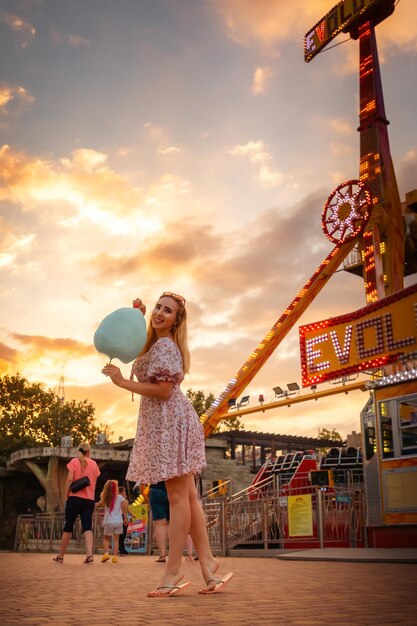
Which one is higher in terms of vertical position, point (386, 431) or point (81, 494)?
point (386, 431)

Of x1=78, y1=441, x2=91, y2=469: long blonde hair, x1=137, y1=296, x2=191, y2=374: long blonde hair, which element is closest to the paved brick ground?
x1=137, y1=296, x2=191, y2=374: long blonde hair

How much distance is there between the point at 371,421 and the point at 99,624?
959 cm

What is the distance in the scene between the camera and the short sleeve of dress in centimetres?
393

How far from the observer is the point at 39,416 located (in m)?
46.8

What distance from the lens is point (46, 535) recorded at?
698 inches

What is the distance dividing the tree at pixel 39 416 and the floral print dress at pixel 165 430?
1701 inches

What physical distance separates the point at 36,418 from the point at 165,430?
4522cm

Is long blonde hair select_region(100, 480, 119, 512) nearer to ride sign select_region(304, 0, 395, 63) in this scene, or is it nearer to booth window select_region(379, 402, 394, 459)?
booth window select_region(379, 402, 394, 459)

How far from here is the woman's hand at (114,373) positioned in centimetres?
380

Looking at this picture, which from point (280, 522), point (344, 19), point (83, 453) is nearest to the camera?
point (83, 453)

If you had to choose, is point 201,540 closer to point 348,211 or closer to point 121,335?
point 121,335

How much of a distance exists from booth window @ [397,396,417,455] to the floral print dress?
7207 mm

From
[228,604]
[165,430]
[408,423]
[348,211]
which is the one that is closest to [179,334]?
[165,430]

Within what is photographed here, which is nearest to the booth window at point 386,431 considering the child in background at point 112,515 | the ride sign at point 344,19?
the child in background at point 112,515
